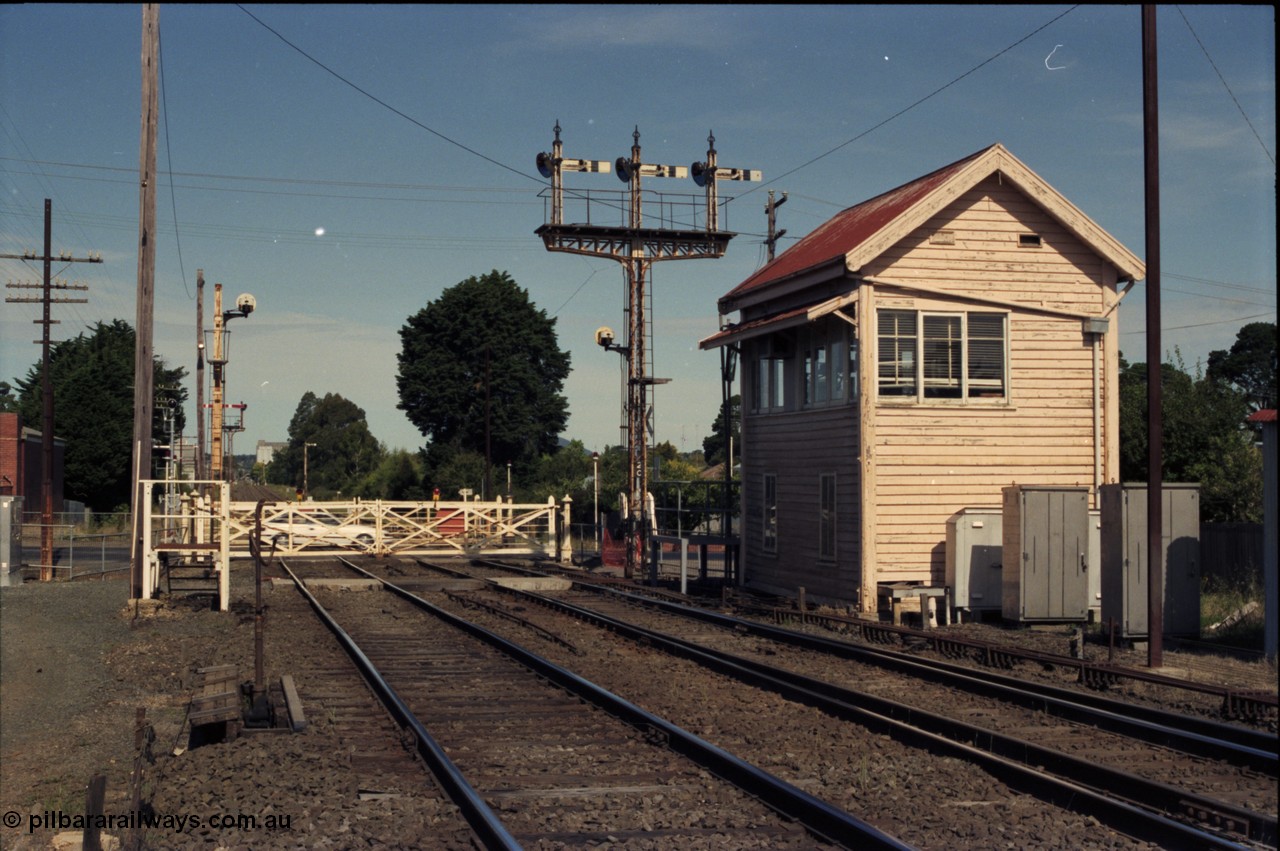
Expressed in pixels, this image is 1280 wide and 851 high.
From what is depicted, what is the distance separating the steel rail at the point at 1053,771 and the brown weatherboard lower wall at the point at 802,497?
7.60 meters

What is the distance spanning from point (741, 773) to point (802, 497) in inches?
571

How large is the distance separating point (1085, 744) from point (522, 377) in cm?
6565

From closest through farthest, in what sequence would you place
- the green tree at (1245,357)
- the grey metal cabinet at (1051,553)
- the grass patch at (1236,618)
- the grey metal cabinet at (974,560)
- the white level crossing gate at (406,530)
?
1. the grass patch at (1236,618)
2. the grey metal cabinet at (1051,553)
3. the grey metal cabinet at (974,560)
4. the white level crossing gate at (406,530)
5. the green tree at (1245,357)

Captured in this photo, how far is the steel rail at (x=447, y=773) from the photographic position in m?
6.68

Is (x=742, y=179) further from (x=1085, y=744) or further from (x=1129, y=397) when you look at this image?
(x=1085, y=744)

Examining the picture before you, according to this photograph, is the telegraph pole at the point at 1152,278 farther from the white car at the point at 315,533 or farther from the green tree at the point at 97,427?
the green tree at the point at 97,427

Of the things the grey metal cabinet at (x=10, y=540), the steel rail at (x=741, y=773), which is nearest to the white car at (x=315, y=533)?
the grey metal cabinet at (x=10, y=540)

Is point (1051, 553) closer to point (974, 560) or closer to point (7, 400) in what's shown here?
point (974, 560)

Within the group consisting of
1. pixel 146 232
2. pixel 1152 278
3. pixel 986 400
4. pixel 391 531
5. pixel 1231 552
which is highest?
pixel 146 232

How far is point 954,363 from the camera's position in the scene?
20438 millimetres

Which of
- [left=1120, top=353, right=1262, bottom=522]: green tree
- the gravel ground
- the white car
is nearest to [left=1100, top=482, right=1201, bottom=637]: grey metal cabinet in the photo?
the gravel ground

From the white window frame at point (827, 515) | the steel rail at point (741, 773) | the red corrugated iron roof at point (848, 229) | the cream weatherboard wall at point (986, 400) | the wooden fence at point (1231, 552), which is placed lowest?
the steel rail at point (741, 773)

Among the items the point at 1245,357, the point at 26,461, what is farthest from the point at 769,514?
the point at 1245,357

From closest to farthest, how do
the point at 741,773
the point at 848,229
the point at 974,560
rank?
the point at 741,773
the point at 974,560
the point at 848,229
